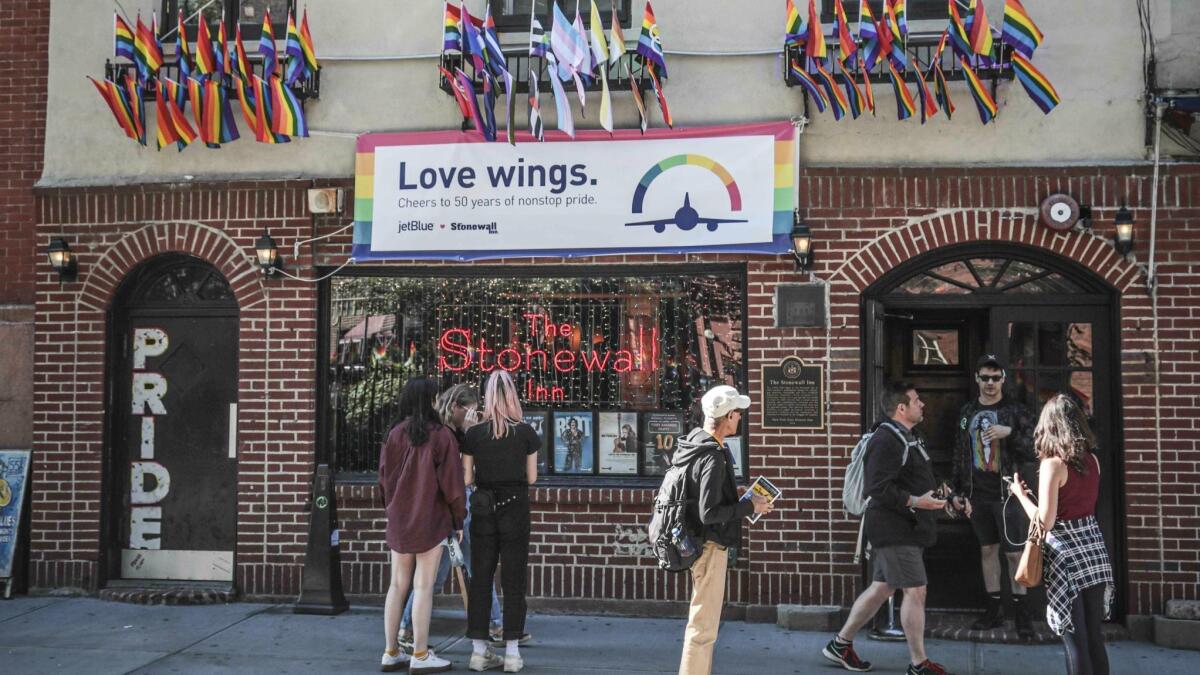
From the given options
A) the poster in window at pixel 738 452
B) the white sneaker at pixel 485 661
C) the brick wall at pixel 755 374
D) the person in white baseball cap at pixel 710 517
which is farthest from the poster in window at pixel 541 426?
the person in white baseball cap at pixel 710 517

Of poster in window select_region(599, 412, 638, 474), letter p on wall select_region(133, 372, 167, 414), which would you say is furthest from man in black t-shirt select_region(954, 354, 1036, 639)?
letter p on wall select_region(133, 372, 167, 414)

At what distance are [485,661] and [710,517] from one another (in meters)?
2.12

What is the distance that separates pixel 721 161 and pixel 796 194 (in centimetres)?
61

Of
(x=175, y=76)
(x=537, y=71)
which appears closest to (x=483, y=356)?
(x=537, y=71)

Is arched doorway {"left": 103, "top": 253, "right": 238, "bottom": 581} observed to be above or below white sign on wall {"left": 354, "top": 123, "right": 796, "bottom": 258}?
below

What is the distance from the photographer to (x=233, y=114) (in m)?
9.48

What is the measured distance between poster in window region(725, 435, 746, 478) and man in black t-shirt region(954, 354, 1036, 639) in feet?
5.31

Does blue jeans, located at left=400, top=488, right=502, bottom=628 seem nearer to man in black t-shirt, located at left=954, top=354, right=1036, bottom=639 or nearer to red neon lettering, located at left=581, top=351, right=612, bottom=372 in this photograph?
red neon lettering, located at left=581, top=351, right=612, bottom=372

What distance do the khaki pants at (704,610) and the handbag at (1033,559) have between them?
4.94 ft

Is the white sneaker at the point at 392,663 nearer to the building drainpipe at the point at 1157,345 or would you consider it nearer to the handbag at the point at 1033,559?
the handbag at the point at 1033,559

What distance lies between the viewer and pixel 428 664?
716 cm

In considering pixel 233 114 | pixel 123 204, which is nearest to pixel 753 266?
pixel 233 114

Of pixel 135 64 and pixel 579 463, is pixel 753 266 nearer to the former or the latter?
pixel 579 463

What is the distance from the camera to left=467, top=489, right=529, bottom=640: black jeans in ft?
23.7
